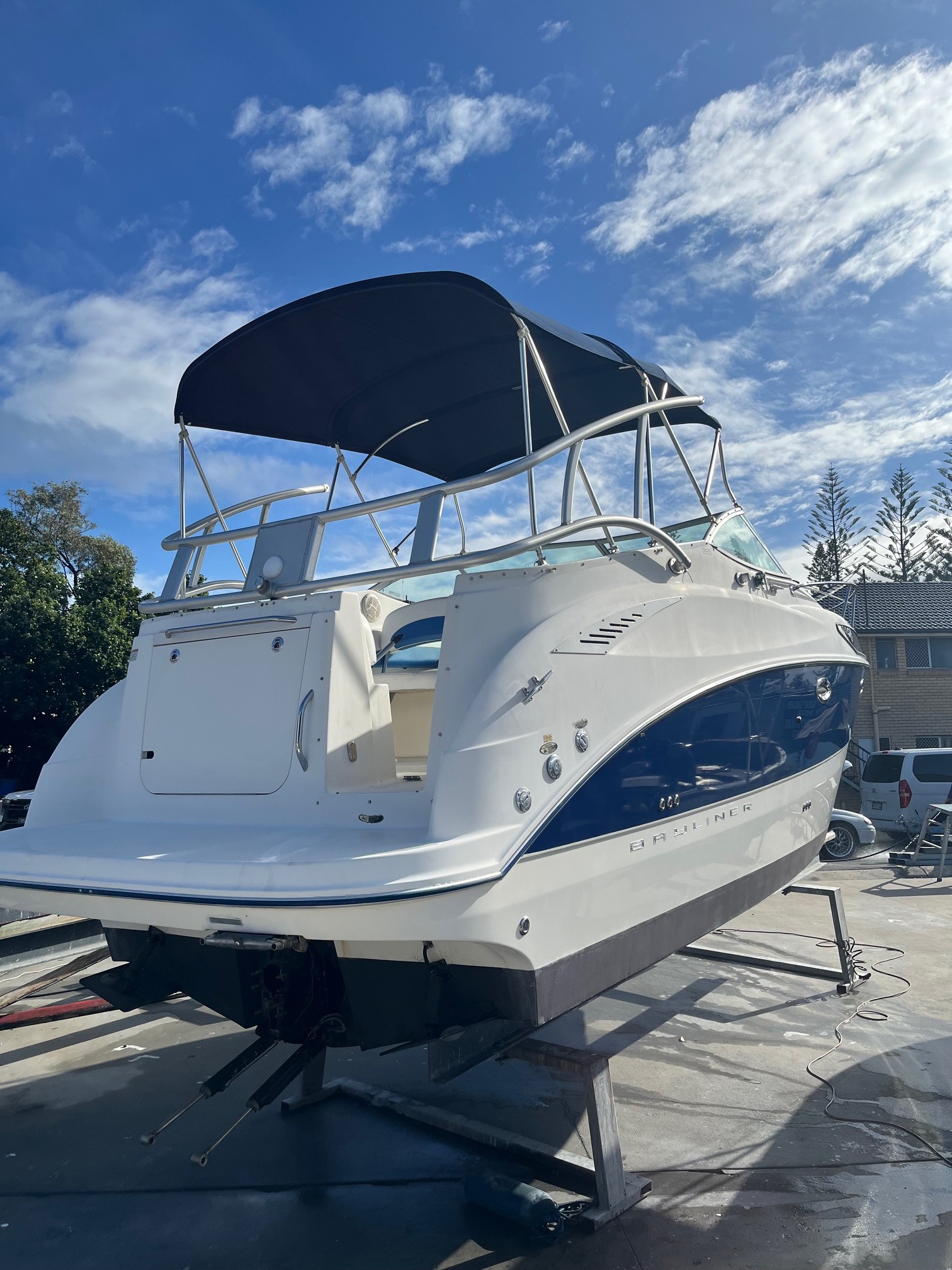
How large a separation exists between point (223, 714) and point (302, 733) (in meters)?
0.42

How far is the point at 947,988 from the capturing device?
17.3 feet

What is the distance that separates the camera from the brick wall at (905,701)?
2152 cm

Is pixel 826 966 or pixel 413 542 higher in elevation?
pixel 413 542

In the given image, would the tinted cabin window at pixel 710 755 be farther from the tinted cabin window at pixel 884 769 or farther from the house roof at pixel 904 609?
the house roof at pixel 904 609

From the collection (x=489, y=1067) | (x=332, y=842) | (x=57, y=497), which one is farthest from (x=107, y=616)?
(x=332, y=842)

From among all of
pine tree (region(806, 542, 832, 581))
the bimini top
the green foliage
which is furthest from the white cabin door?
pine tree (region(806, 542, 832, 581))

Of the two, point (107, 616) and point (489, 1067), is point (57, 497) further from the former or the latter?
point (489, 1067)

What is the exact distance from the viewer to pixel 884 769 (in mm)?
12922

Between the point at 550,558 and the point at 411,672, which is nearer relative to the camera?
the point at 550,558

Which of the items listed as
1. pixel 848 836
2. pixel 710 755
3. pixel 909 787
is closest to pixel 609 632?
pixel 710 755

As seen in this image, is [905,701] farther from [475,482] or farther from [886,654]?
[475,482]

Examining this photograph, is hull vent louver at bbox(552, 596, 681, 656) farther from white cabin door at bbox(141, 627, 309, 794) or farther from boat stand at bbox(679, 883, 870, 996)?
boat stand at bbox(679, 883, 870, 996)

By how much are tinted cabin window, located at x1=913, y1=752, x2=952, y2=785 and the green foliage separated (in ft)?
53.2

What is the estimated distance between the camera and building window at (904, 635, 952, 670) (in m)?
21.8
